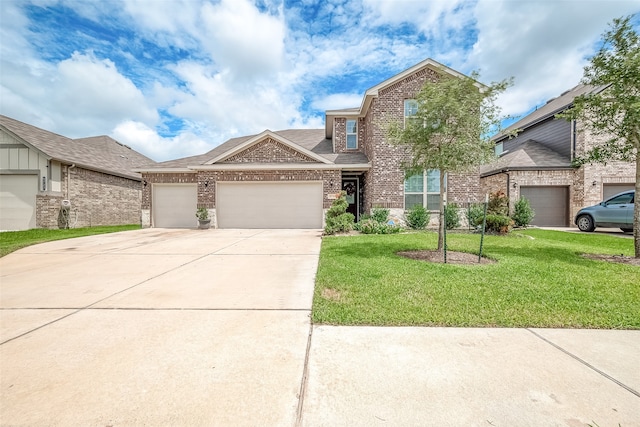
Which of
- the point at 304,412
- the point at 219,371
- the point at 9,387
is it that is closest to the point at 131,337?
the point at 9,387

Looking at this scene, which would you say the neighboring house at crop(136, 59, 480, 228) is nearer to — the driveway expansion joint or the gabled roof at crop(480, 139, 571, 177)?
the gabled roof at crop(480, 139, 571, 177)

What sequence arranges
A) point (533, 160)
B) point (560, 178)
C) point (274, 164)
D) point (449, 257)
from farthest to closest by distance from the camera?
point (533, 160), point (560, 178), point (274, 164), point (449, 257)

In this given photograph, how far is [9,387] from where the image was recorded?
6.50ft

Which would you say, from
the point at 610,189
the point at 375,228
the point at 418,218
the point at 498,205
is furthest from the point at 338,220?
the point at 610,189

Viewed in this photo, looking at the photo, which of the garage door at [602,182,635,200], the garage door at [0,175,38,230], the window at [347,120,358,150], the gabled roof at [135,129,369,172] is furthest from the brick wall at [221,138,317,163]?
the garage door at [602,182,635,200]

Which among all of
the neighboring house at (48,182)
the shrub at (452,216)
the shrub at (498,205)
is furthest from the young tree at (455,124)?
the neighboring house at (48,182)

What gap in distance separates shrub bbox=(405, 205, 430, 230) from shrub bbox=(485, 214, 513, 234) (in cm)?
252

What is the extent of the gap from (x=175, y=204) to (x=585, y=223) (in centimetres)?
1947

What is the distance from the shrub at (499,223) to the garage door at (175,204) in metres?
13.9

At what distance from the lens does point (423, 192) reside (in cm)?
1243

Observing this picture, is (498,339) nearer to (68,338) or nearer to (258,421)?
(258,421)

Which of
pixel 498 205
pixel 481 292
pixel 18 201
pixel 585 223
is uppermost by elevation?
pixel 18 201

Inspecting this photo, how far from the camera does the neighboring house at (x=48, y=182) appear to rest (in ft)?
42.4

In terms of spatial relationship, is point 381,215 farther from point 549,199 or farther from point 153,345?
point 153,345
